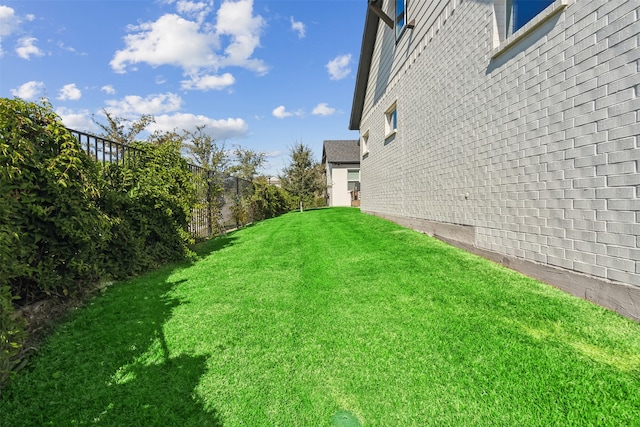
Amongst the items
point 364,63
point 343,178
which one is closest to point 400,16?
point 364,63

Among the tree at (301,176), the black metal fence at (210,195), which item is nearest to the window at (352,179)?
the tree at (301,176)

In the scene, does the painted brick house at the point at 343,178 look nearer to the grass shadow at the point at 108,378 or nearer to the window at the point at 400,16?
the window at the point at 400,16

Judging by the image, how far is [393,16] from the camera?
9266mm

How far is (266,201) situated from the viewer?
15.3 metres

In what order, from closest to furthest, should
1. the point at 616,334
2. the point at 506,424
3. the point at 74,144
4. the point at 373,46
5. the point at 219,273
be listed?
the point at 506,424 → the point at 616,334 → the point at 74,144 → the point at 219,273 → the point at 373,46

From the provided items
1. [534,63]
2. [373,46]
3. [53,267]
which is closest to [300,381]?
[53,267]

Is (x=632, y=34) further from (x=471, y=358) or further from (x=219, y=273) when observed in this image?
(x=219, y=273)

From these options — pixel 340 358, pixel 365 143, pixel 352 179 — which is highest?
pixel 365 143

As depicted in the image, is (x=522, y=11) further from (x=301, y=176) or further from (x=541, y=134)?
(x=301, y=176)

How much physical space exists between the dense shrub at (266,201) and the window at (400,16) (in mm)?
8059

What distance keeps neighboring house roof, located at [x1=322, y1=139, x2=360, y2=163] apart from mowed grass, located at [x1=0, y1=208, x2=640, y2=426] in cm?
2524

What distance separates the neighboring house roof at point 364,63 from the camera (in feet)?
35.5

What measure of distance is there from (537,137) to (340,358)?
10.6 ft

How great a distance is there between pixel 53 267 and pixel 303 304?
8.00 ft
